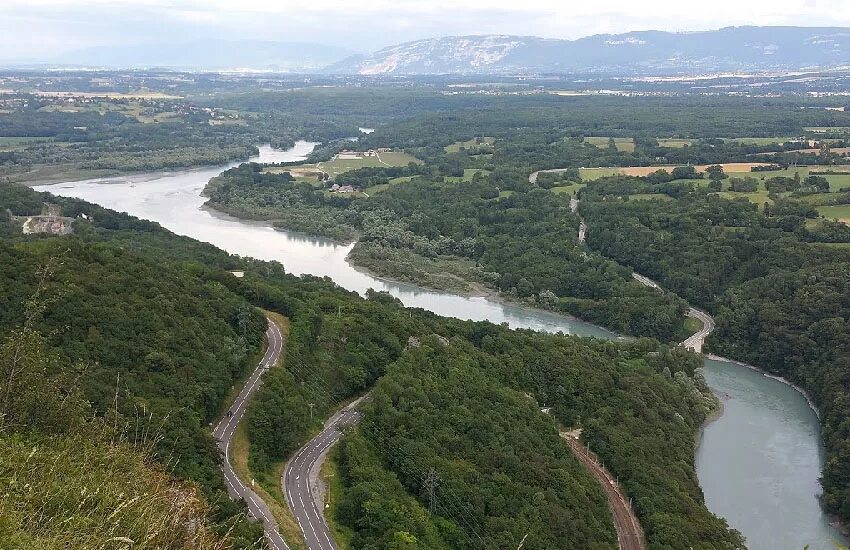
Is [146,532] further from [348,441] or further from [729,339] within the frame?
[729,339]

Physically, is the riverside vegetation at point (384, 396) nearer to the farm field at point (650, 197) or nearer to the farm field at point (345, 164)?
the farm field at point (650, 197)

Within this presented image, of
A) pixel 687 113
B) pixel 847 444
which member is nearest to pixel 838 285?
pixel 847 444

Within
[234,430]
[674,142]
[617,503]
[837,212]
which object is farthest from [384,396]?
[674,142]

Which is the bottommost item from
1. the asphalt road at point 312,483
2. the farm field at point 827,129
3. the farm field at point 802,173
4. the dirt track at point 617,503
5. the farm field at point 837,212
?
the dirt track at point 617,503

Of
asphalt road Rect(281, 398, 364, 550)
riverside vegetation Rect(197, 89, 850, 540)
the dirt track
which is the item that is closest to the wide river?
riverside vegetation Rect(197, 89, 850, 540)

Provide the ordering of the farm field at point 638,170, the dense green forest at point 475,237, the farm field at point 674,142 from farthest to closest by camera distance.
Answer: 1. the farm field at point 674,142
2. the farm field at point 638,170
3. the dense green forest at point 475,237

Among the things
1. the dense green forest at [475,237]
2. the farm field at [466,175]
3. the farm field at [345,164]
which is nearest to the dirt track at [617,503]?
the dense green forest at [475,237]

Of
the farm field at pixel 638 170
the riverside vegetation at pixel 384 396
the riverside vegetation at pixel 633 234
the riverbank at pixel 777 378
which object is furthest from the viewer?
the farm field at pixel 638 170

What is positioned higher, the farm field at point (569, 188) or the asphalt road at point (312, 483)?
the farm field at point (569, 188)
